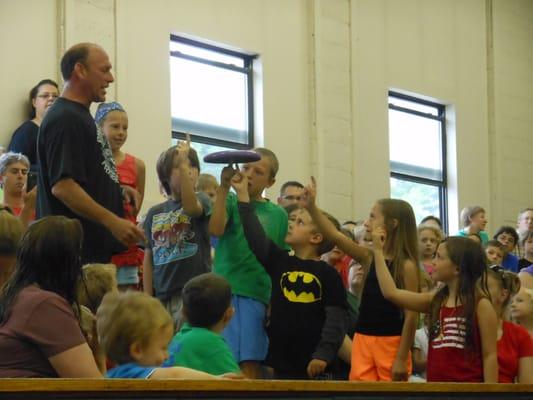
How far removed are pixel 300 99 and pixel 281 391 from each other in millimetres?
7642

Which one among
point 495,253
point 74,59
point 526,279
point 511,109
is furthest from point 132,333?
point 511,109

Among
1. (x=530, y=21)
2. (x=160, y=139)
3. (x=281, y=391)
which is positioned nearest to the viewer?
(x=281, y=391)

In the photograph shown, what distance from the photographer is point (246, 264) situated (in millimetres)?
5320

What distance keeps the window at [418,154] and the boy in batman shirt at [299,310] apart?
264 inches

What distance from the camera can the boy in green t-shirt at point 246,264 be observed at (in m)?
5.19

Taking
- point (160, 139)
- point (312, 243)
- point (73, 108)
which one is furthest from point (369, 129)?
point (73, 108)

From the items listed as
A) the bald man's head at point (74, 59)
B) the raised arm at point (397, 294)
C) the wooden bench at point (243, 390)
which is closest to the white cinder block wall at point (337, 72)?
the bald man's head at point (74, 59)

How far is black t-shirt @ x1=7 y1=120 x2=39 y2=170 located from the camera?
24.9 feet

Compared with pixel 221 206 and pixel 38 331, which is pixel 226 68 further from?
pixel 38 331

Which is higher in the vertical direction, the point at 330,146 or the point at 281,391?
the point at 330,146

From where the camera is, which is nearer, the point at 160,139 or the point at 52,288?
the point at 52,288

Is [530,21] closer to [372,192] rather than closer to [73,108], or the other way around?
[372,192]

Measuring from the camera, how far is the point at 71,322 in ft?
10.7

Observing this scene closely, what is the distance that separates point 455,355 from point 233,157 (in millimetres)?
1388
